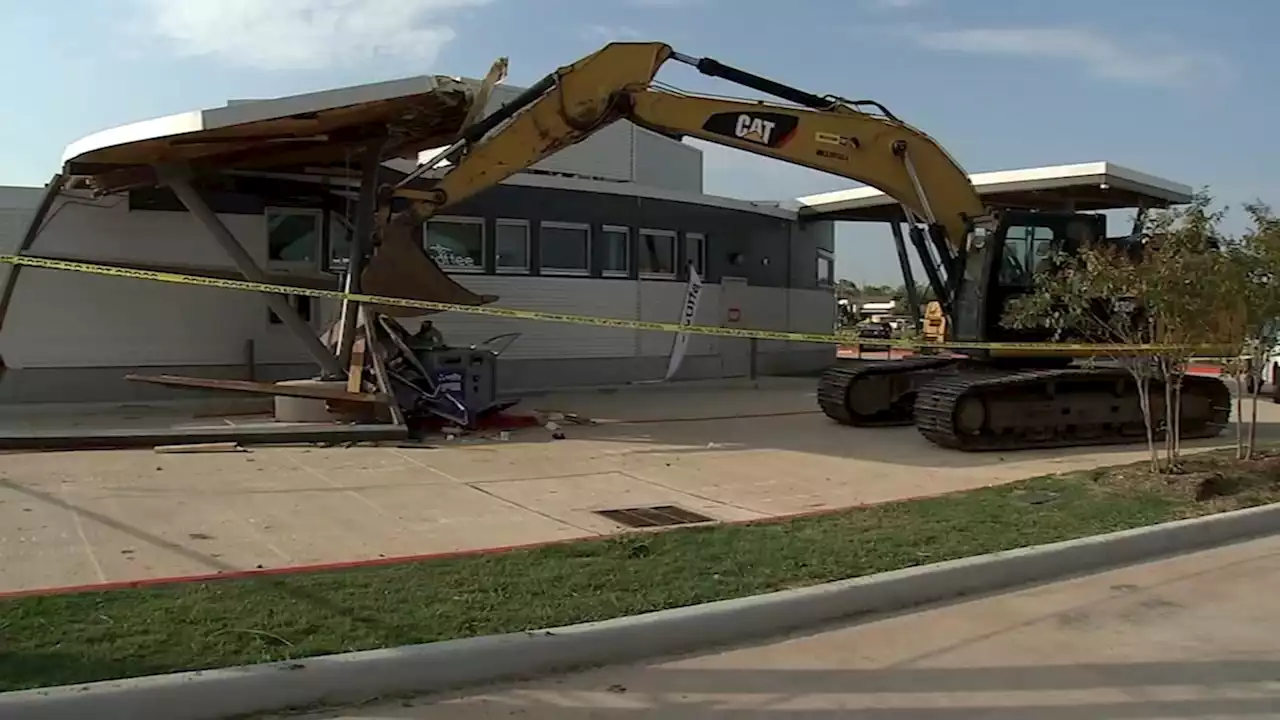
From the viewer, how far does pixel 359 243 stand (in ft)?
46.0

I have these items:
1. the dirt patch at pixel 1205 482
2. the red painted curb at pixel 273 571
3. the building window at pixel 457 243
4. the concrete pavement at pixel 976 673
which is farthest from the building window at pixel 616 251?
the concrete pavement at pixel 976 673

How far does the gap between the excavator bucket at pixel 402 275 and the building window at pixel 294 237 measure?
429 cm

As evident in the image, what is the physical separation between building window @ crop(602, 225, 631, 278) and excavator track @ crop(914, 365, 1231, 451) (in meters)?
8.45

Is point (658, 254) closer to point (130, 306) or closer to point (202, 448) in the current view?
point (130, 306)

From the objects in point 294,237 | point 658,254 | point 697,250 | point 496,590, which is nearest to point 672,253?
point 658,254

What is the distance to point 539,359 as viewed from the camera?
20172mm

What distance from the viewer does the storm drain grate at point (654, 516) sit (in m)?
8.61

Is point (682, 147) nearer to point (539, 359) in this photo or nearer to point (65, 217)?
point (539, 359)

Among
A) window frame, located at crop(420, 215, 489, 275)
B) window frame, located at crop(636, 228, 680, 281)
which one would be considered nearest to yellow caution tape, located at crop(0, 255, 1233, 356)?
window frame, located at crop(420, 215, 489, 275)

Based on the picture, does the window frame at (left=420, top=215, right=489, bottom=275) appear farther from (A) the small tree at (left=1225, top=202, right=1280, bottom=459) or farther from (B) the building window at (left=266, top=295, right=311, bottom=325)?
(A) the small tree at (left=1225, top=202, right=1280, bottom=459)

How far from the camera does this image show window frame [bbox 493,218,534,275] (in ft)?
65.1

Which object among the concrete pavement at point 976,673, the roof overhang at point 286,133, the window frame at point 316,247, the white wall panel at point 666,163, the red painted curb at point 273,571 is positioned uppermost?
the white wall panel at point 666,163

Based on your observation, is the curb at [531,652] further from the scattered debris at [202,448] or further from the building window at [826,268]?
the building window at [826,268]

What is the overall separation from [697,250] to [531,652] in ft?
61.2
